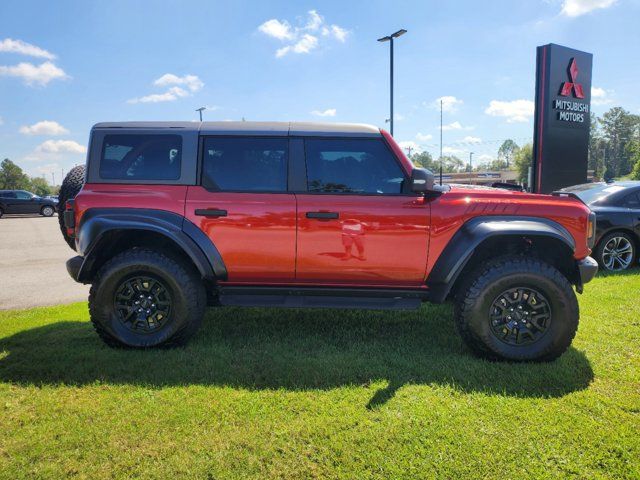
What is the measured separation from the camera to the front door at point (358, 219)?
12.0 feet

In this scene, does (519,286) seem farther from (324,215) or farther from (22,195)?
(22,195)

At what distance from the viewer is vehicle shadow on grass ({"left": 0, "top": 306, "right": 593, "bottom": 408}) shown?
323cm

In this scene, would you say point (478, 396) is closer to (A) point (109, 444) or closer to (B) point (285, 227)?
(B) point (285, 227)

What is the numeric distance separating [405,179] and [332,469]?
2367mm

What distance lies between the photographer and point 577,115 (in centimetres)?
1480

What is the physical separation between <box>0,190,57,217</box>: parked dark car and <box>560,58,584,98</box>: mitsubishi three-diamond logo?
24.9m

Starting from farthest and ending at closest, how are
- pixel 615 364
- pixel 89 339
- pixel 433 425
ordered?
pixel 89 339
pixel 615 364
pixel 433 425

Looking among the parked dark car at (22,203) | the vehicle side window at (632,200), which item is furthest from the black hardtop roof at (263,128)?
the parked dark car at (22,203)

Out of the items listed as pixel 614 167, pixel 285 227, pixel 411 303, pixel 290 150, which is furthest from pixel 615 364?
pixel 614 167

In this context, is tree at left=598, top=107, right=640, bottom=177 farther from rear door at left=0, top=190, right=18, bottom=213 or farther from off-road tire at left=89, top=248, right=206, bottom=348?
off-road tire at left=89, top=248, right=206, bottom=348

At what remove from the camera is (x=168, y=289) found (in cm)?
378

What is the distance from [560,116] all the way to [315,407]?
588 inches

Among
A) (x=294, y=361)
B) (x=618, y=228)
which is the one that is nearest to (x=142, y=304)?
(x=294, y=361)

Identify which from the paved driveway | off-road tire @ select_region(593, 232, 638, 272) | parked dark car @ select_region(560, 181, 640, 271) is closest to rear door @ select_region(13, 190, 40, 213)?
A: the paved driveway
